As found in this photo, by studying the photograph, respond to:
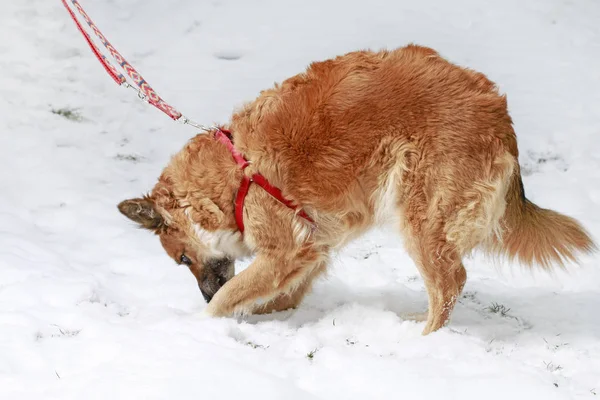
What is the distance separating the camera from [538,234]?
4.13 meters

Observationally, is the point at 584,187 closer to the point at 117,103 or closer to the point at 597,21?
the point at 597,21

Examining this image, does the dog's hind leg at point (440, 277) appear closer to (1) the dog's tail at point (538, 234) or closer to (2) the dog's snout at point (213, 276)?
(1) the dog's tail at point (538, 234)

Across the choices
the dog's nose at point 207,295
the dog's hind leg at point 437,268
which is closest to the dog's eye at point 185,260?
the dog's nose at point 207,295

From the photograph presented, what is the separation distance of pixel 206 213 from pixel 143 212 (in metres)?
0.40

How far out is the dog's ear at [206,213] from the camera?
4324mm

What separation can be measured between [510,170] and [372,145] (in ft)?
2.63

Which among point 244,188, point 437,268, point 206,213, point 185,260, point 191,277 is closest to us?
→ point 437,268

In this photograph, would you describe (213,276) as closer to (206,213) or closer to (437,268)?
(206,213)

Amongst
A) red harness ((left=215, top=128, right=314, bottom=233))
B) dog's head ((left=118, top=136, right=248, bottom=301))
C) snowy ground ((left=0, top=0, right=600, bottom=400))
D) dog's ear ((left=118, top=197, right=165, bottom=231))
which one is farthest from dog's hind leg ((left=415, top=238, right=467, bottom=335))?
dog's ear ((left=118, top=197, right=165, bottom=231))

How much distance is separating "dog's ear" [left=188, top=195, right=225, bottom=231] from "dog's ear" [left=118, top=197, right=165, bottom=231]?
0.78 feet

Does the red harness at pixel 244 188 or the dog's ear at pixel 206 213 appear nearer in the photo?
the red harness at pixel 244 188

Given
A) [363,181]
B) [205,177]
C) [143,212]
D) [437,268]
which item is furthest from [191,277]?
[437,268]

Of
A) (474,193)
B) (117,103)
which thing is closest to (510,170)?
(474,193)

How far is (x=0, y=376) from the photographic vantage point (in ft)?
10.4
